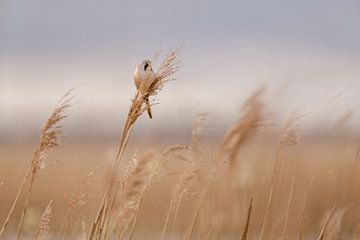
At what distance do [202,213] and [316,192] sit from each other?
4.56 meters

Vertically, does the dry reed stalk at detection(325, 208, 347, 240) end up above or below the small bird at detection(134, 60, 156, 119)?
below

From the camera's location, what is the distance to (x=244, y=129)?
308 cm

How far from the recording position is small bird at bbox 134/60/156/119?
2387mm

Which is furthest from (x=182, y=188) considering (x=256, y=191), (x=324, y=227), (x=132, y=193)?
(x=256, y=191)

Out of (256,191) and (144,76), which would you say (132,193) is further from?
(256,191)

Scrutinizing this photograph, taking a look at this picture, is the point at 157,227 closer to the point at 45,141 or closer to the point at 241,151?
the point at 241,151

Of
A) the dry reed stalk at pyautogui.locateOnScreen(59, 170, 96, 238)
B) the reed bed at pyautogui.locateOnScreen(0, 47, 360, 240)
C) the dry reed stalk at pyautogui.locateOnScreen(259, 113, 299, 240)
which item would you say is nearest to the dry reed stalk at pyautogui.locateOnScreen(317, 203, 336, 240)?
the reed bed at pyautogui.locateOnScreen(0, 47, 360, 240)

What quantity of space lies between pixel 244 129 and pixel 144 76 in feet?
2.53

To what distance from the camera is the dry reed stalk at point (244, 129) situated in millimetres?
3074

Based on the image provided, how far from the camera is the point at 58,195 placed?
422 inches

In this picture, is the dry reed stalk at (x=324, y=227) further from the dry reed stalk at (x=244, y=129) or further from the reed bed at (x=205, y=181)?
the dry reed stalk at (x=244, y=129)

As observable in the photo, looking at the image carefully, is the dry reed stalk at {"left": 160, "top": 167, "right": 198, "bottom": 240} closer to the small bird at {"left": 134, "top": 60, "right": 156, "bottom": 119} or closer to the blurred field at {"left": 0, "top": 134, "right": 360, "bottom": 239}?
the blurred field at {"left": 0, "top": 134, "right": 360, "bottom": 239}

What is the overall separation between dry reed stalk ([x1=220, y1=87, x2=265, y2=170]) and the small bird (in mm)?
711

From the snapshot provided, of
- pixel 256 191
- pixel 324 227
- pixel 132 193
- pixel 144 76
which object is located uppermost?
pixel 144 76
